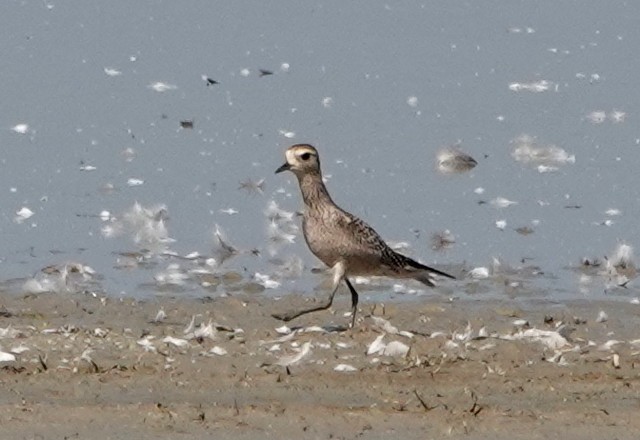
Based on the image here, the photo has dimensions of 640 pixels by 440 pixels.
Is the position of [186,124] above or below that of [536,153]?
below

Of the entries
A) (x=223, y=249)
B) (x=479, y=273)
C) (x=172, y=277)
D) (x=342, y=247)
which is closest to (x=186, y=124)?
(x=223, y=249)

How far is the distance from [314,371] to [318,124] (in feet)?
25.7

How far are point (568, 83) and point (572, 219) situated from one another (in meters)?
4.91

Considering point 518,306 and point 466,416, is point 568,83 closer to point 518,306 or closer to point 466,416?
point 518,306

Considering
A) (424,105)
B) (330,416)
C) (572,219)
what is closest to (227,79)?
(424,105)

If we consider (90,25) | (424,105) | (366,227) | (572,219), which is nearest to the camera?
(366,227)

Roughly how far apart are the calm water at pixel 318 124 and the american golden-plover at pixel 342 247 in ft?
3.59

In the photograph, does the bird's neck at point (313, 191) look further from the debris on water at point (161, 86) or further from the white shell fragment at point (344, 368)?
the debris on water at point (161, 86)

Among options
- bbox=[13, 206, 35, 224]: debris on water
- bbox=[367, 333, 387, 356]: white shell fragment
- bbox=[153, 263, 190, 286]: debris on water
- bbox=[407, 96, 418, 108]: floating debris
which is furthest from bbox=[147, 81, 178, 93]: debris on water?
bbox=[367, 333, 387, 356]: white shell fragment

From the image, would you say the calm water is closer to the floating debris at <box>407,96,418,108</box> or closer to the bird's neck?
the floating debris at <box>407,96,418,108</box>

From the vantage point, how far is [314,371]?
36.9 feet

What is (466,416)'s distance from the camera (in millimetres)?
10117

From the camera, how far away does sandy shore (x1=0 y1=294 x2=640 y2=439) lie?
9969mm

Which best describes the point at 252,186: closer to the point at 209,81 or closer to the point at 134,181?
the point at 134,181
